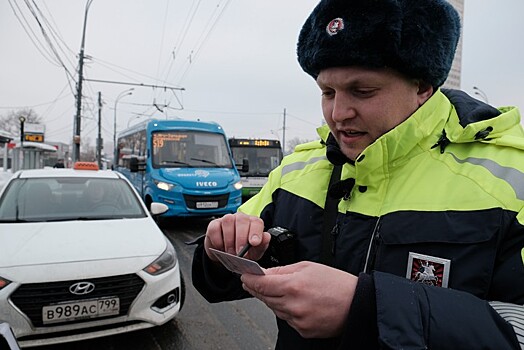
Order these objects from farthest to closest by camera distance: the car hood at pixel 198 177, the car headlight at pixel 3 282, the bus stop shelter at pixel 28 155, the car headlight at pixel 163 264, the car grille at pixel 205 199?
the bus stop shelter at pixel 28 155, the car hood at pixel 198 177, the car grille at pixel 205 199, the car headlight at pixel 163 264, the car headlight at pixel 3 282

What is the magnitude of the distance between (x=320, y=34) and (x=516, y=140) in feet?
2.02

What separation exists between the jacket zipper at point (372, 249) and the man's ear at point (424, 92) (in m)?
0.39

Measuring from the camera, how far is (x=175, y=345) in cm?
310

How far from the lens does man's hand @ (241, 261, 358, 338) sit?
74cm

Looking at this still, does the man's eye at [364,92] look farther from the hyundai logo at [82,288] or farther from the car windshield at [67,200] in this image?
the car windshield at [67,200]

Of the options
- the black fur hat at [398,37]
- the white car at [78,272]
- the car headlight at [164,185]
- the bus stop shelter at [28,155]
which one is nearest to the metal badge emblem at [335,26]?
the black fur hat at [398,37]

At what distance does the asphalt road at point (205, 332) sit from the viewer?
121 inches

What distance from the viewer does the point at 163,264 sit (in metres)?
3.18

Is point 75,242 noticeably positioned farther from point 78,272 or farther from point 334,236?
point 334,236

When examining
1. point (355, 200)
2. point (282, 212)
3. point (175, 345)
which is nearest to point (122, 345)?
point (175, 345)

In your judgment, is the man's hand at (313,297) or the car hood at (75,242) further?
the car hood at (75,242)

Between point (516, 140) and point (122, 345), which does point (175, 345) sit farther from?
point (516, 140)

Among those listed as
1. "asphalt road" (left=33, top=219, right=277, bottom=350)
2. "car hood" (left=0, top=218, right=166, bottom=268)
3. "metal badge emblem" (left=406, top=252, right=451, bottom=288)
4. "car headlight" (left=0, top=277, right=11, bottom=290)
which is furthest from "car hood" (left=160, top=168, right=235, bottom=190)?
"metal badge emblem" (left=406, top=252, right=451, bottom=288)

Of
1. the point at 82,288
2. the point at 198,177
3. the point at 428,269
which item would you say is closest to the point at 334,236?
the point at 428,269
